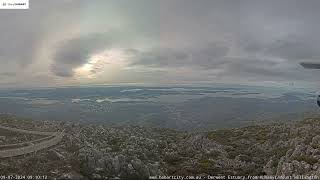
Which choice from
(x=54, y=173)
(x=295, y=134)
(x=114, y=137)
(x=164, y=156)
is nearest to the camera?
(x=54, y=173)

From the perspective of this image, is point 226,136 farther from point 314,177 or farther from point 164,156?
point 314,177

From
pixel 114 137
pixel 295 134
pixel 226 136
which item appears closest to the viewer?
pixel 114 137

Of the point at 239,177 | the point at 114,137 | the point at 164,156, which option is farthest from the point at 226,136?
the point at 239,177

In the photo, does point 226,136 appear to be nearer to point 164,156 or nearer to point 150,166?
point 164,156

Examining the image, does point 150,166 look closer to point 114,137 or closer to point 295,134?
point 114,137

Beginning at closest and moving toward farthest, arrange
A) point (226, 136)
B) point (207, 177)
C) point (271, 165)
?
point (207, 177), point (271, 165), point (226, 136)

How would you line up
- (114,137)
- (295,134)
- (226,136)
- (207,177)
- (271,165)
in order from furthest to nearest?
(226,136)
(295,134)
(114,137)
(271,165)
(207,177)

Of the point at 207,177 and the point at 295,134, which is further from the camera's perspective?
the point at 295,134

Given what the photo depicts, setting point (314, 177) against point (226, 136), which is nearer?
point (314, 177)

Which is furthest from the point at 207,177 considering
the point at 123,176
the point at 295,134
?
the point at 295,134
